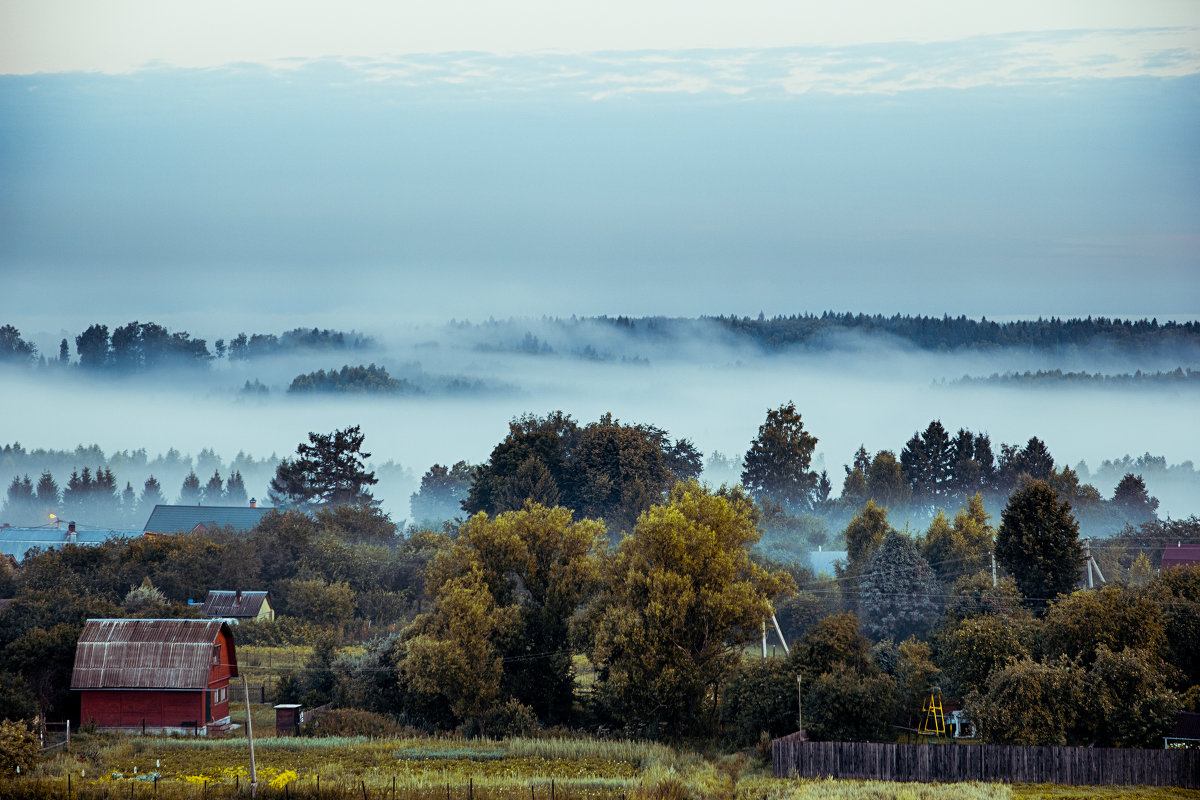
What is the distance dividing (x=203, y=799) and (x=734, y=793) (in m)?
15.7

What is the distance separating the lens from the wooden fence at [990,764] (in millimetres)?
34500

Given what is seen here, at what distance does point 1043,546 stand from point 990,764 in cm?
2275

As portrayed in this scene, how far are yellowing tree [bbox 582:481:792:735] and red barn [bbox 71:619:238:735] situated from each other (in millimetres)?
15832

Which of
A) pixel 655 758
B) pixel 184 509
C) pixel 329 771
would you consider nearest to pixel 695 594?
pixel 655 758

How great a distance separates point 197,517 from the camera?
12350 cm

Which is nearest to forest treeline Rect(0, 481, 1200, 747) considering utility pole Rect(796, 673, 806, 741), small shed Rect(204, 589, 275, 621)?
utility pole Rect(796, 673, 806, 741)

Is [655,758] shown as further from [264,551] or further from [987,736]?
[264,551]

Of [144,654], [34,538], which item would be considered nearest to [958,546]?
Result: [144,654]

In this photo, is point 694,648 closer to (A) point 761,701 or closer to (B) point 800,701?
(A) point 761,701

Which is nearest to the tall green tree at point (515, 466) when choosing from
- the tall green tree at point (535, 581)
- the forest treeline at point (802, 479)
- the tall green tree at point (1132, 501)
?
the forest treeline at point (802, 479)

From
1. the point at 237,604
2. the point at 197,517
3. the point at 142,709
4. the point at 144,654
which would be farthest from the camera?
the point at 197,517

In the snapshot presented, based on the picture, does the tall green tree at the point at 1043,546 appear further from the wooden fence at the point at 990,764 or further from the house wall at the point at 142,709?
the house wall at the point at 142,709

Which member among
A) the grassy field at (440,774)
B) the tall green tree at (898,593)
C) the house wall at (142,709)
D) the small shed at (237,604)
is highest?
the tall green tree at (898,593)

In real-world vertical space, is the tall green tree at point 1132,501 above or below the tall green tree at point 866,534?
above
